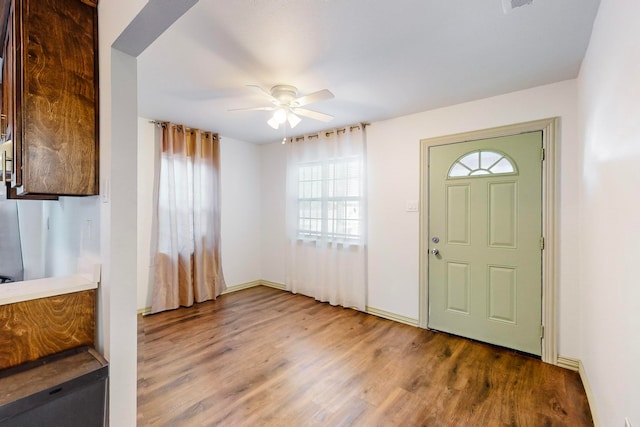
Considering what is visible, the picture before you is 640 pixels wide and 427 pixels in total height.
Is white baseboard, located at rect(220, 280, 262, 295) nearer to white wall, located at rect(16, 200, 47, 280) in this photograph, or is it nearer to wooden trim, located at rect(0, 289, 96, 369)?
white wall, located at rect(16, 200, 47, 280)

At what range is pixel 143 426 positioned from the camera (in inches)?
65.1

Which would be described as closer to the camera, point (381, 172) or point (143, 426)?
point (143, 426)

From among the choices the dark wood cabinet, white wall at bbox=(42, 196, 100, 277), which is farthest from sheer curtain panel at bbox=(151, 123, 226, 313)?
Result: the dark wood cabinet

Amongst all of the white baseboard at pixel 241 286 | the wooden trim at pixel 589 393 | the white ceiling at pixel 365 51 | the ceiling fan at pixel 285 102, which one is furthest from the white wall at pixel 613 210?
the white baseboard at pixel 241 286

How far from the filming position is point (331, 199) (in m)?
3.86

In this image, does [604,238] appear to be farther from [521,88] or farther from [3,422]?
[3,422]

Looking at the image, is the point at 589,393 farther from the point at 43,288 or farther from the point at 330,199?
the point at 43,288

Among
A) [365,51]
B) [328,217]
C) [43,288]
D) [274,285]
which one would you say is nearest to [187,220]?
[274,285]

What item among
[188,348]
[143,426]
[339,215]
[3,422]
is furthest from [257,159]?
[3,422]

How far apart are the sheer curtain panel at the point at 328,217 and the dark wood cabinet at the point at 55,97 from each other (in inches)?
107

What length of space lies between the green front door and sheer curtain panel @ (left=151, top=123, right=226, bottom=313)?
9.25 ft

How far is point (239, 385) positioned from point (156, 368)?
0.74m

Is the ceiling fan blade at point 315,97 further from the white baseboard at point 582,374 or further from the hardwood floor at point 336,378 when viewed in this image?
the white baseboard at point 582,374

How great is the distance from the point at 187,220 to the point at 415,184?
2818 mm
